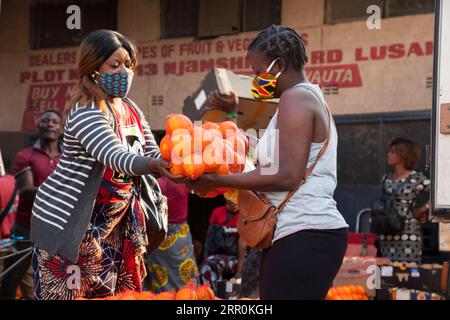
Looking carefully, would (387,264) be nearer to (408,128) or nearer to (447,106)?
(408,128)

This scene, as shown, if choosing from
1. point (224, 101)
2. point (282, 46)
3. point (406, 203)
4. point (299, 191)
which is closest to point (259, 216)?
point (299, 191)

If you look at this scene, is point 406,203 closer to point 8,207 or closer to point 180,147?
point 8,207

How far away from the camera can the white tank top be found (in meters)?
3.05

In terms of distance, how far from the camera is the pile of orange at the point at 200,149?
316cm

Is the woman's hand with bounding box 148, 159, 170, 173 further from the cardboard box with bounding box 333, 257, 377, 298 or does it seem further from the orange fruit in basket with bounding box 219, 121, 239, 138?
the cardboard box with bounding box 333, 257, 377, 298

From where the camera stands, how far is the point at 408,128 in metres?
8.98

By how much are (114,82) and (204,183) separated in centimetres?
81

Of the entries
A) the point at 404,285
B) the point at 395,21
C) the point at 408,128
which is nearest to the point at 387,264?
the point at 404,285

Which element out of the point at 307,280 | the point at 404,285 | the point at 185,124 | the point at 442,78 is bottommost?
the point at 404,285

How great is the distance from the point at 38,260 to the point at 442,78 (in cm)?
226

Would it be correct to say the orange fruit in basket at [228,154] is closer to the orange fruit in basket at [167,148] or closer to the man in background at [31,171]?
the orange fruit in basket at [167,148]

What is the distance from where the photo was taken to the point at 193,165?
3143mm
